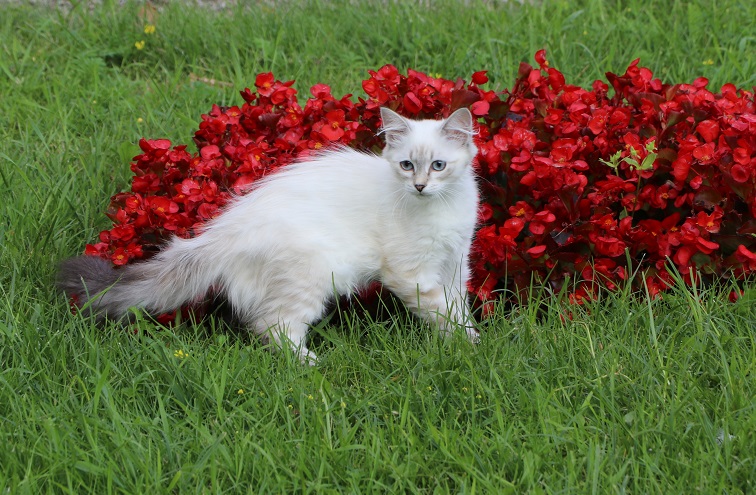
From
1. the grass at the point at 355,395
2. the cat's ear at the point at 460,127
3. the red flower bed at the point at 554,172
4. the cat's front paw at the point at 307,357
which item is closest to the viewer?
the grass at the point at 355,395

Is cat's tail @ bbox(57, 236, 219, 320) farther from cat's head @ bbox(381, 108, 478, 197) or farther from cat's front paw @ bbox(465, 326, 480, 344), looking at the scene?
cat's front paw @ bbox(465, 326, 480, 344)

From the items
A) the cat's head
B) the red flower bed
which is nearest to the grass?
the red flower bed

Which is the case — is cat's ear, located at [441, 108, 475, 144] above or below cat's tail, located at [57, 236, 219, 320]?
above

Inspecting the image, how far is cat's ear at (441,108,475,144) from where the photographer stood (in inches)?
130

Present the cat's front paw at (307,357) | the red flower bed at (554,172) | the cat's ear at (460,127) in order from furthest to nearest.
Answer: the red flower bed at (554,172)
the cat's ear at (460,127)
the cat's front paw at (307,357)

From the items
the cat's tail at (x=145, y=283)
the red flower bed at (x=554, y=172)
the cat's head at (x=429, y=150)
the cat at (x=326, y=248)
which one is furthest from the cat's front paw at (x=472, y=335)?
the cat's tail at (x=145, y=283)

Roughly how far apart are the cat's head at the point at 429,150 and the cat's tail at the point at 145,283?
790 mm

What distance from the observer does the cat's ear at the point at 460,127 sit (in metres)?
3.31

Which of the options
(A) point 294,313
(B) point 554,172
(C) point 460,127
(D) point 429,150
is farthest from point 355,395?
(B) point 554,172

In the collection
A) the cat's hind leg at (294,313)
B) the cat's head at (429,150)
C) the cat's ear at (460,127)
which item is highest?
the cat's ear at (460,127)

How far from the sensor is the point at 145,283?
137 inches

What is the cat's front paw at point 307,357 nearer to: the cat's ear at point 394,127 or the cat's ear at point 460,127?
the cat's ear at point 394,127

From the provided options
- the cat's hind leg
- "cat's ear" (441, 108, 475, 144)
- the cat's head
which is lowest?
the cat's hind leg

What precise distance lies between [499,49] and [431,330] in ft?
8.09
